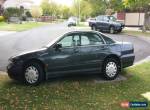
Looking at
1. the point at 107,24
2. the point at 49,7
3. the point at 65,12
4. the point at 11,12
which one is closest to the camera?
the point at 107,24

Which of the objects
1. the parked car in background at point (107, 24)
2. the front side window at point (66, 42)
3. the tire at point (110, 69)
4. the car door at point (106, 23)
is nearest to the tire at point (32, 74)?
the front side window at point (66, 42)

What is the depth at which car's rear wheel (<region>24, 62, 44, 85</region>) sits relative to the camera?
383 inches

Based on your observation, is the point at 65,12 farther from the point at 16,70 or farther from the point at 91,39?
the point at 16,70

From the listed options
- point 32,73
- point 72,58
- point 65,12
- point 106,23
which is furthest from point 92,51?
point 65,12

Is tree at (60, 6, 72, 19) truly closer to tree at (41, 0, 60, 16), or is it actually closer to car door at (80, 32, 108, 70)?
tree at (41, 0, 60, 16)

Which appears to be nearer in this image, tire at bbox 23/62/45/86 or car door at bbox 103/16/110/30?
tire at bbox 23/62/45/86

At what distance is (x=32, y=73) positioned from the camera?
32.0 ft

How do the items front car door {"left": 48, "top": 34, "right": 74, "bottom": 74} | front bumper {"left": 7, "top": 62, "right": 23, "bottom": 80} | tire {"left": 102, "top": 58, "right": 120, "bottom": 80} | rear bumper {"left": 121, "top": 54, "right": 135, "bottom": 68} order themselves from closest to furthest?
1. front bumper {"left": 7, "top": 62, "right": 23, "bottom": 80}
2. front car door {"left": 48, "top": 34, "right": 74, "bottom": 74}
3. tire {"left": 102, "top": 58, "right": 120, "bottom": 80}
4. rear bumper {"left": 121, "top": 54, "right": 135, "bottom": 68}

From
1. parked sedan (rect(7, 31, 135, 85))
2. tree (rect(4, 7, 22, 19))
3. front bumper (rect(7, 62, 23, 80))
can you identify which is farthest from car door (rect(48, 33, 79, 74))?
tree (rect(4, 7, 22, 19))

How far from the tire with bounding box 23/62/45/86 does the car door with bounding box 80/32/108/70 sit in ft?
4.70

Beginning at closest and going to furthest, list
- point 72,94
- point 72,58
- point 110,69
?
point 72,94
point 72,58
point 110,69

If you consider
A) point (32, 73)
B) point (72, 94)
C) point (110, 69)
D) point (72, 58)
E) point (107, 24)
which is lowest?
point (107, 24)

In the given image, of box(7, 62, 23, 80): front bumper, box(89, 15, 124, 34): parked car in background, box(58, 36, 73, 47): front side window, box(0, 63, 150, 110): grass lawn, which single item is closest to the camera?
box(0, 63, 150, 110): grass lawn

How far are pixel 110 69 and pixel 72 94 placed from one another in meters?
2.29
